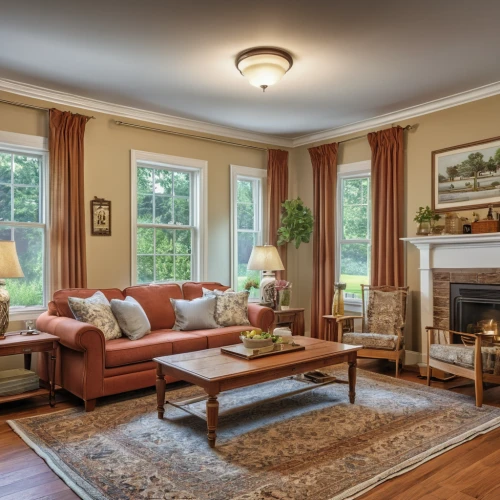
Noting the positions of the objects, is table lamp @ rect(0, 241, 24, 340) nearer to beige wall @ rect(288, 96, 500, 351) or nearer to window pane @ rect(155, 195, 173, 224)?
window pane @ rect(155, 195, 173, 224)

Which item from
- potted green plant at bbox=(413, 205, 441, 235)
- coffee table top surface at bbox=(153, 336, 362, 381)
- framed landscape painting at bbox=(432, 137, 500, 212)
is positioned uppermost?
framed landscape painting at bbox=(432, 137, 500, 212)

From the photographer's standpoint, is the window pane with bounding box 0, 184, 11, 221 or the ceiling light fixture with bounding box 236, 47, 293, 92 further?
the window pane with bounding box 0, 184, 11, 221

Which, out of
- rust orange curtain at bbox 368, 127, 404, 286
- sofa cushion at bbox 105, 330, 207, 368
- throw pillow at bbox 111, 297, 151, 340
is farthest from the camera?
rust orange curtain at bbox 368, 127, 404, 286

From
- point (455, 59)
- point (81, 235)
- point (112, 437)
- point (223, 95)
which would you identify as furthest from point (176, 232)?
point (455, 59)

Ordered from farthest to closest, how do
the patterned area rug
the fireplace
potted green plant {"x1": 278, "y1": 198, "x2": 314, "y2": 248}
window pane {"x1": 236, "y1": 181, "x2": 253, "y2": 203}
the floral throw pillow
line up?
window pane {"x1": 236, "y1": 181, "x2": 253, "y2": 203}
potted green plant {"x1": 278, "y1": 198, "x2": 314, "y2": 248}
the floral throw pillow
the fireplace
the patterned area rug

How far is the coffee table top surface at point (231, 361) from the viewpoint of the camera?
9.94 ft

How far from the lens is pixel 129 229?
5.16m

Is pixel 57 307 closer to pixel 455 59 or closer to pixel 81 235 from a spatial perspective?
pixel 81 235

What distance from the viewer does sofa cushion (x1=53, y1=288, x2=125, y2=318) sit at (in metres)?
4.17

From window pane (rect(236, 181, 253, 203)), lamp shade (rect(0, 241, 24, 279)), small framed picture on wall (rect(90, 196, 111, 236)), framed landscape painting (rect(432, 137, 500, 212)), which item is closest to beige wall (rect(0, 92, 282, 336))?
small framed picture on wall (rect(90, 196, 111, 236))

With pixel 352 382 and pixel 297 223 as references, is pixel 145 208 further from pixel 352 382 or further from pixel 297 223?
pixel 352 382

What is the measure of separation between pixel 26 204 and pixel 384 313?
388 cm

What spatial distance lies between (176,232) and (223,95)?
175 centimetres

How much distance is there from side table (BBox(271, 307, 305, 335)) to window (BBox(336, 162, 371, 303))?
73 centimetres
